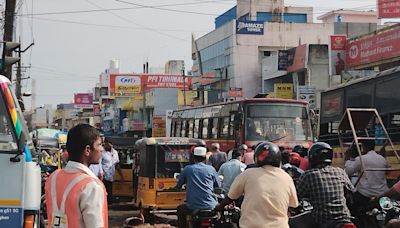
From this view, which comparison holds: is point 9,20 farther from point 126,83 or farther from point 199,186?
point 126,83

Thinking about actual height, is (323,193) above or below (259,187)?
below

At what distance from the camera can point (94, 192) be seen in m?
3.65

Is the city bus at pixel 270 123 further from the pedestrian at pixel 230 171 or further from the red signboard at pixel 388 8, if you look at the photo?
→ the red signboard at pixel 388 8

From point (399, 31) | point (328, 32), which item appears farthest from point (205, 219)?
point (328, 32)

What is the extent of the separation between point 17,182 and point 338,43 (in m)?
29.4

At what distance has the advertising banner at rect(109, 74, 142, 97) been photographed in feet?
234

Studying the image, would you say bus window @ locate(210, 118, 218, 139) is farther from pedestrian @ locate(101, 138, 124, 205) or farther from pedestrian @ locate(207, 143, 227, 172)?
pedestrian @ locate(101, 138, 124, 205)

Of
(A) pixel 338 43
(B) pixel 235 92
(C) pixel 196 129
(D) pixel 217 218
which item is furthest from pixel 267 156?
(B) pixel 235 92

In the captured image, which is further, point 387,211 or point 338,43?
point 338,43

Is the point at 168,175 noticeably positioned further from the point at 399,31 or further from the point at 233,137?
the point at 399,31

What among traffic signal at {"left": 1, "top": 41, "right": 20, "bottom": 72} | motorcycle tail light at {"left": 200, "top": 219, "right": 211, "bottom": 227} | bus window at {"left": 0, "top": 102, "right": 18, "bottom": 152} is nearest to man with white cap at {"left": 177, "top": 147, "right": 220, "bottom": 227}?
motorcycle tail light at {"left": 200, "top": 219, "right": 211, "bottom": 227}

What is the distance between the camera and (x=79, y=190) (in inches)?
144

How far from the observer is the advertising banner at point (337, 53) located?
3328cm

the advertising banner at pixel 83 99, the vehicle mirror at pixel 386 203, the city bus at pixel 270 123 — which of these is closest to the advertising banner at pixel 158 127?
the city bus at pixel 270 123
